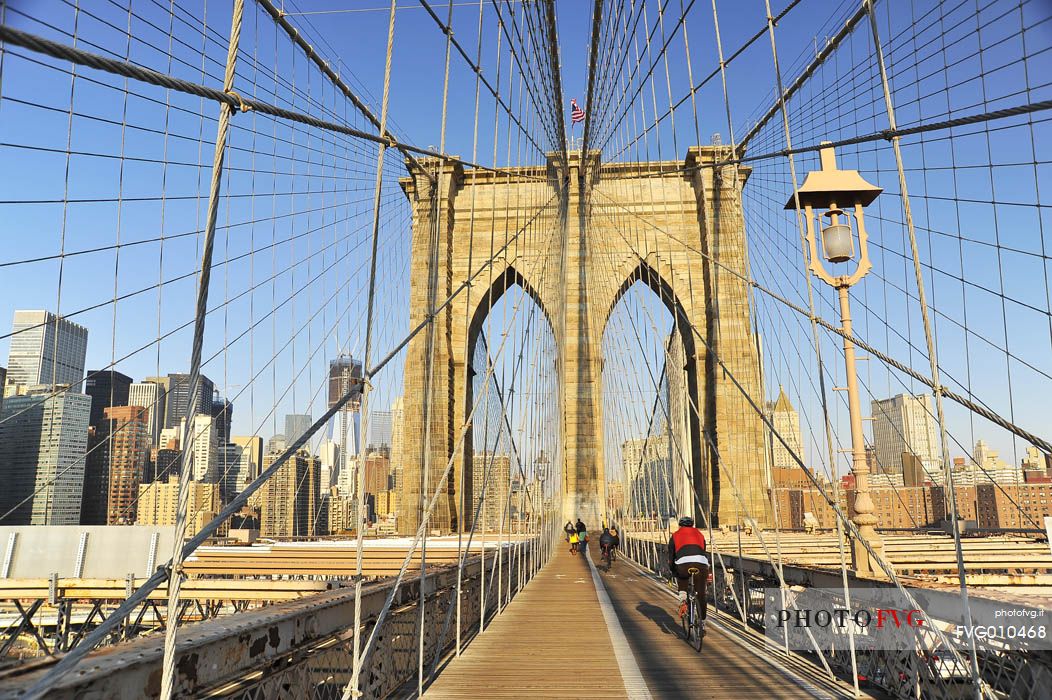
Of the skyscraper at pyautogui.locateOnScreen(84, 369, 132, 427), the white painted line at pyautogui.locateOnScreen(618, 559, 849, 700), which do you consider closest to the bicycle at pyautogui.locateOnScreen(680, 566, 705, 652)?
the white painted line at pyautogui.locateOnScreen(618, 559, 849, 700)

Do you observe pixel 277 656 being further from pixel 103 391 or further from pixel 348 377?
pixel 103 391

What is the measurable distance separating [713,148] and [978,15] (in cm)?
1472

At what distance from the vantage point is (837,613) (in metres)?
4.90

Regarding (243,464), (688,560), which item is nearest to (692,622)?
(688,560)

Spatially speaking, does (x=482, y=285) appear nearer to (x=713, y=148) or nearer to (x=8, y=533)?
(x=713, y=148)

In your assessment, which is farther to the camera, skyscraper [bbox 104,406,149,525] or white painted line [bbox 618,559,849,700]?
skyscraper [bbox 104,406,149,525]

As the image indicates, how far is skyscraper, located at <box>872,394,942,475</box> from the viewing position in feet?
41.8

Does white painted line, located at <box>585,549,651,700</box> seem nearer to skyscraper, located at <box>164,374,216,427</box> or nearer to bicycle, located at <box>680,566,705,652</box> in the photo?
bicycle, located at <box>680,566,705,652</box>

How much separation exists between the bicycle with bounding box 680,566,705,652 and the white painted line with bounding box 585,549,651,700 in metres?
0.45

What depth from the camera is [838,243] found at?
21.9ft

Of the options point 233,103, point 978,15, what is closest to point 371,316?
point 233,103

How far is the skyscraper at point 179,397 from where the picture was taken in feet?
22.2

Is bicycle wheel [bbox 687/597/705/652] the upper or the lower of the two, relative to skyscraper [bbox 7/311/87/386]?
lower

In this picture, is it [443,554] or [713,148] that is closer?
[443,554]
